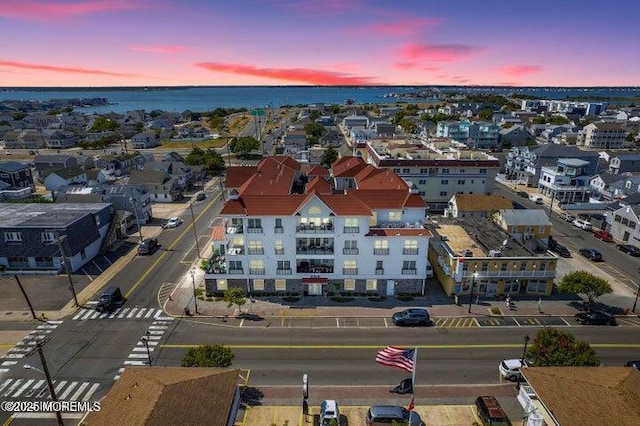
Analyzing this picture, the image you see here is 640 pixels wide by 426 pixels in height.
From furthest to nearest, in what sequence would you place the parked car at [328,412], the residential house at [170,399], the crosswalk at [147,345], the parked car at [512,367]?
the crosswalk at [147,345]
the parked car at [512,367]
the parked car at [328,412]
the residential house at [170,399]

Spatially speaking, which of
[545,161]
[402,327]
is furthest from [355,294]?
[545,161]

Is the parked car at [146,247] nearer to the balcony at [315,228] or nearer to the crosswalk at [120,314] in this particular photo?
the crosswalk at [120,314]

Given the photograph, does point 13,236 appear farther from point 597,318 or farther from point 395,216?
point 597,318

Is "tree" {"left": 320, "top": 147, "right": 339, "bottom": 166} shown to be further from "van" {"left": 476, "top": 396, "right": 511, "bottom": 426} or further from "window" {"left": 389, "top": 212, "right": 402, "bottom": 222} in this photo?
"van" {"left": 476, "top": 396, "right": 511, "bottom": 426}

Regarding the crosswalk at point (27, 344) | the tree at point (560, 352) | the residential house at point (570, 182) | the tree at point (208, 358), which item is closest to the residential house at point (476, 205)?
the residential house at point (570, 182)

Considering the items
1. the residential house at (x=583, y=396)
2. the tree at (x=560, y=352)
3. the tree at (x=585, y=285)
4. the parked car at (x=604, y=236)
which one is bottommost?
the parked car at (x=604, y=236)

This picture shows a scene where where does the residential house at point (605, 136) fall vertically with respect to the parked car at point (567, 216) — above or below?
above

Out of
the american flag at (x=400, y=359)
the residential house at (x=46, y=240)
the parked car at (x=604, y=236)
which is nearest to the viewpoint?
the american flag at (x=400, y=359)

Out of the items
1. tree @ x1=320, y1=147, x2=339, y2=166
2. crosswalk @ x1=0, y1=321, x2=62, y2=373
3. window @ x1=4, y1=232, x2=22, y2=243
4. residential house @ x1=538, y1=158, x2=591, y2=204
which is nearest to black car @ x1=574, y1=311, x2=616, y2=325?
residential house @ x1=538, y1=158, x2=591, y2=204
